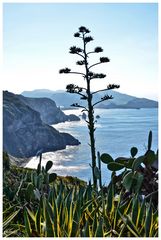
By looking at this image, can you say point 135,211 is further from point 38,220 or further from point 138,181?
point 38,220

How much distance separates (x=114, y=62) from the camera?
5.56 feet

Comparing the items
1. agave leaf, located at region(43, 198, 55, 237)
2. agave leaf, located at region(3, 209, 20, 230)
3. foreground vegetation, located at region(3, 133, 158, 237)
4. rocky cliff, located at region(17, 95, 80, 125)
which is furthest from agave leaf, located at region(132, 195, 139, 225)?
rocky cliff, located at region(17, 95, 80, 125)

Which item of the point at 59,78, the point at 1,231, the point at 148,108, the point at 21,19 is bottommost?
the point at 1,231

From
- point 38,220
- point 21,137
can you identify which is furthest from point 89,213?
point 21,137

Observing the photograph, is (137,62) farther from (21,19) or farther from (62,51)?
(21,19)

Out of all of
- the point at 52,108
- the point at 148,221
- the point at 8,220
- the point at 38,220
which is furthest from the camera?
the point at 52,108

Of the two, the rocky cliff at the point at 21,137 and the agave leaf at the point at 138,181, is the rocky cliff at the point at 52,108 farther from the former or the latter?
the agave leaf at the point at 138,181

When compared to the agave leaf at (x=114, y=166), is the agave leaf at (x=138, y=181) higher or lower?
lower

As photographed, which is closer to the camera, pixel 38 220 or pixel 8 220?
pixel 38 220

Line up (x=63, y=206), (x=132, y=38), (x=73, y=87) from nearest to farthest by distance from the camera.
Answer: (x=63, y=206)
(x=132, y=38)
(x=73, y=87)

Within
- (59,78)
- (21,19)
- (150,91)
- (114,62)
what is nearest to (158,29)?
(150,91)

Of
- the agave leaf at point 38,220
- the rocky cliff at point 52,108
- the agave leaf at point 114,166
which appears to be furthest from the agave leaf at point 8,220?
the rocky cliff at point 52,108

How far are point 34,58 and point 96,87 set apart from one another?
1431 millimetres

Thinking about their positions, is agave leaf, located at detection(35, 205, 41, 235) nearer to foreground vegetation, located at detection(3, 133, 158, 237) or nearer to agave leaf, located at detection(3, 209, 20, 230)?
foreground vegetation, located at detection(3, 133, 158, 237)
